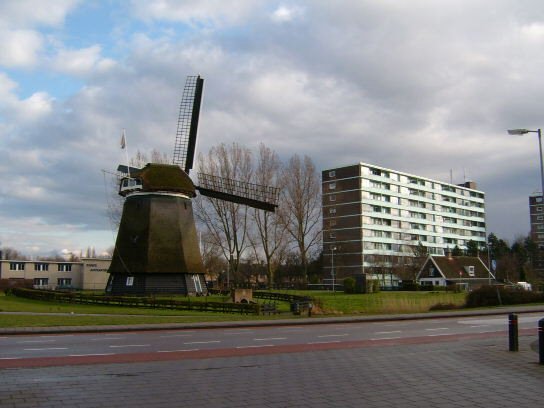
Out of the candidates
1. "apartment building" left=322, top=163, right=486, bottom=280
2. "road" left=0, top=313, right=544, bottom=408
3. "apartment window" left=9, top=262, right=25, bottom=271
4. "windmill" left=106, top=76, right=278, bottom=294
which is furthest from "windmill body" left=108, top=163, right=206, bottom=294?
"apartment window" left=9, top=262, right=25, bottom=271

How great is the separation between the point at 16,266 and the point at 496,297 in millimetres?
78194

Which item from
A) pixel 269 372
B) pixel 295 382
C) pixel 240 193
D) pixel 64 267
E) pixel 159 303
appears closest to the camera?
pixel 295 382

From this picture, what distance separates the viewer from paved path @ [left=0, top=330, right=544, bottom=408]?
824 centimetres

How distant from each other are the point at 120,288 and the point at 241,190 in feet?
45.3

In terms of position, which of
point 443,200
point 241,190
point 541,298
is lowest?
point 541,298

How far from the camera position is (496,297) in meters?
39.2

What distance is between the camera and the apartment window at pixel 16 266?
8944 cm

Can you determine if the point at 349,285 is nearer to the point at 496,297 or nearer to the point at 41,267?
the point at 496,297

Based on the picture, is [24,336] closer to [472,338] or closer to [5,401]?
[5,401]

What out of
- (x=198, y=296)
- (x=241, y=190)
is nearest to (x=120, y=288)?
(x=198, y=296)

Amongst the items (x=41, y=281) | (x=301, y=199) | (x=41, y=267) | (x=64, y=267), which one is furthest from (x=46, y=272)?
(x=301, y=199)

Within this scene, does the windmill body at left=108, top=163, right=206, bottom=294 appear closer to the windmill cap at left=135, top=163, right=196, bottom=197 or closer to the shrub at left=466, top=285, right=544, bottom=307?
the windmill cap at left=135, top=163, right=196, bottom=197

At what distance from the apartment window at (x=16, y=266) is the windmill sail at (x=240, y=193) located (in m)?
55.3

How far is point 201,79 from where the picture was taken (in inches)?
1889
